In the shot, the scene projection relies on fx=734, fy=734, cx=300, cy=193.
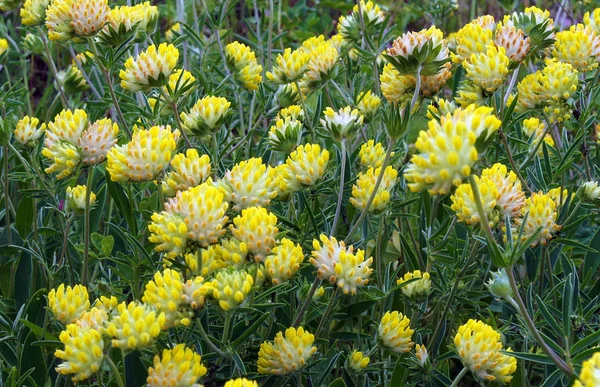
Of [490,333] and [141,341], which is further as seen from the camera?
[490,333]

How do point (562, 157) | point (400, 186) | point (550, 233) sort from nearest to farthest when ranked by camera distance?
point (550, 233) → point (562, 157) → point (400, 186)

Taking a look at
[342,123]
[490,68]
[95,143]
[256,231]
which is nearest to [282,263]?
[256,231]

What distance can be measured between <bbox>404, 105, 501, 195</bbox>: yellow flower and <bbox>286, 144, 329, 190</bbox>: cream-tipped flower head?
0.55 meters

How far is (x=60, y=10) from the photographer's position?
2166mm

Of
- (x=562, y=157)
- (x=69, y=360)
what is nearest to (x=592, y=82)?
(x=562, y=157)

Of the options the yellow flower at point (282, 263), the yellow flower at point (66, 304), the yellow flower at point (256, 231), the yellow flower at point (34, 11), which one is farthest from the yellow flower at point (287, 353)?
the yellow flower at point (34, 11)

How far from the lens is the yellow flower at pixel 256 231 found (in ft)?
5.36

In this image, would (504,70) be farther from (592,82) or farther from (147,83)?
(147,83)

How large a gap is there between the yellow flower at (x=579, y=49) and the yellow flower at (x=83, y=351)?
67.2 inches

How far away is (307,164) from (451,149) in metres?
0.64

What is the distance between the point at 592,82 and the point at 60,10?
184 cm

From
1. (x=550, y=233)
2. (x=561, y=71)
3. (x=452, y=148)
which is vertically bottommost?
(x=550, y=233)

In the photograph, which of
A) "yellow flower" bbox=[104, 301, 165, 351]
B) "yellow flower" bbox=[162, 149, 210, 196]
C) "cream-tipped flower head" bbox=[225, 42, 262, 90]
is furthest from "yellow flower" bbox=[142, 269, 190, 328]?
"cream-tipped flower head" bbox=[225, 42, 262, 90]

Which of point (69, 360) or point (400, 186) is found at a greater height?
point (69, 360)
